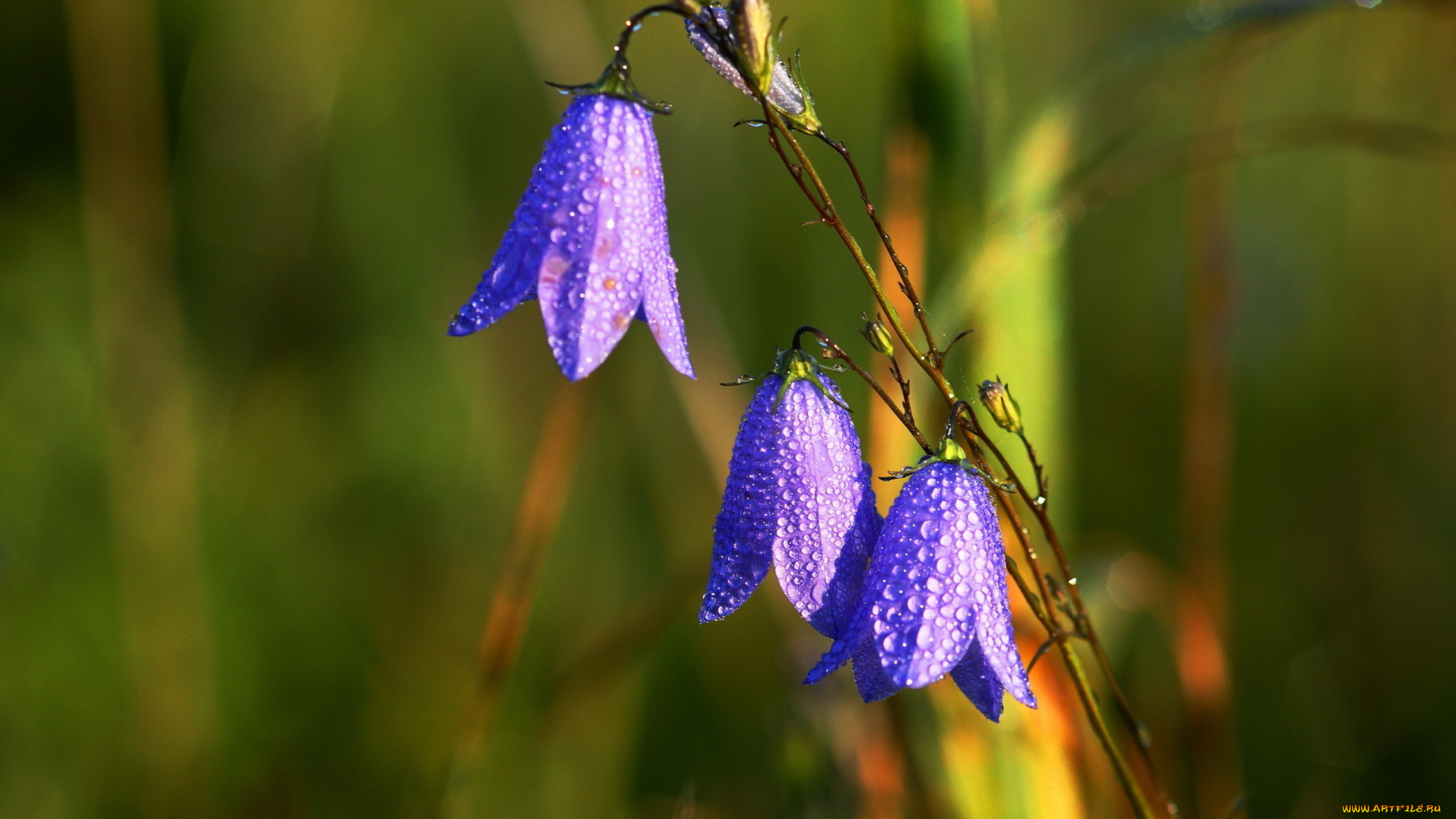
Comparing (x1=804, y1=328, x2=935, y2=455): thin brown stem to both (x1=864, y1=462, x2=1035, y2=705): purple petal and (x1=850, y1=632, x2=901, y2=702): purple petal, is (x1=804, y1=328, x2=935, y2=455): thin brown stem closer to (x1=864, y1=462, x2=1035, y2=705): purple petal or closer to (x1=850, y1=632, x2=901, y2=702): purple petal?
(x1=864, y1=462, x2=1035, y2=705): purple petal

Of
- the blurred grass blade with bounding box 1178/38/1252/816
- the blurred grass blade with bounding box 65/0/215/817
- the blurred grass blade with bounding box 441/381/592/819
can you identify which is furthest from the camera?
the blurred grass blade with bounding box 65/0/215/817

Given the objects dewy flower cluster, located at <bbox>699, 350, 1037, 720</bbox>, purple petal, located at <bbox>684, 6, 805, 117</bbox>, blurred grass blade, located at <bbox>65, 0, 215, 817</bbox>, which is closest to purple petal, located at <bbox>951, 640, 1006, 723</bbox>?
dewy flower cluster, located at <bbox>699, 350, 1037, 720</bbox>

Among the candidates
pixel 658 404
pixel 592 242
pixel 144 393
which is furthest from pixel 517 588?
pixel 658 404

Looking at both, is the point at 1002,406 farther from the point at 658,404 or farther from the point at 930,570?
the point at 658,404

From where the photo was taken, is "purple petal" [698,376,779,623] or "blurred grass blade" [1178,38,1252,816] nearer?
"purple petal" [698,376,779,623]

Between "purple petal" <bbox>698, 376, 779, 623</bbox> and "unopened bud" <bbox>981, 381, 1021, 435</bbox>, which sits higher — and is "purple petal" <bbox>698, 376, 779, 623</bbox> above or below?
below

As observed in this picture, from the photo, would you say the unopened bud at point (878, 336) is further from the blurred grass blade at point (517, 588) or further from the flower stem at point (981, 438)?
the blurred grass blade at point (517, 588)

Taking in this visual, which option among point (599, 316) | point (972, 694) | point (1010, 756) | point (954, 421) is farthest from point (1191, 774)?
point (599, 316)

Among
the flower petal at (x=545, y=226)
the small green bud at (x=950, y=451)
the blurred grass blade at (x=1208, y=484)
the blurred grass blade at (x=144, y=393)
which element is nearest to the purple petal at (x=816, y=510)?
the small green bud at (x=950, y=451)
